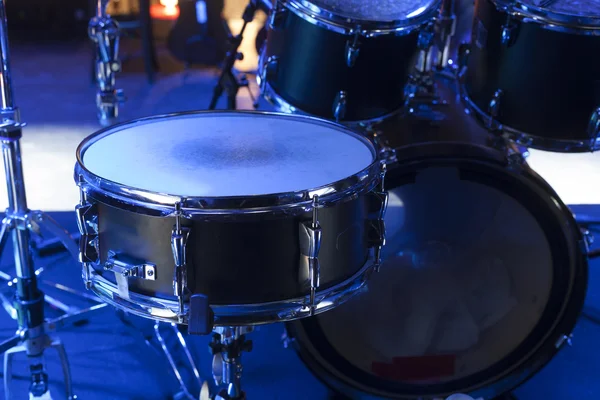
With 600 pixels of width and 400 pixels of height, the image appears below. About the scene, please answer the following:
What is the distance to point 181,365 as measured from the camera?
1.79 metres

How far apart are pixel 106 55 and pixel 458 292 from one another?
1.07 metres

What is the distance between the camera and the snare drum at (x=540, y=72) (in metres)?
1.50

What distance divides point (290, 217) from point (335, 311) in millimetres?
734

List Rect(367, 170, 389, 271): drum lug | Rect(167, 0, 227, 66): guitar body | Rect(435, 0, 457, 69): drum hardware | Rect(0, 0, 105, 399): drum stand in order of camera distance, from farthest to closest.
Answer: Rect(167, 0, 227, 66): guitar body
Rect(435, 0, 457, 69): drum hardware
Rect(0, 0, 105, 399): drum stand
Rect(367, 170, 389, 271): drum lug

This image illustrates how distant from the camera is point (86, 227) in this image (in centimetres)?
106

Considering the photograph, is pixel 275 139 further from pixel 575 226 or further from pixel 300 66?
pixel 575 226

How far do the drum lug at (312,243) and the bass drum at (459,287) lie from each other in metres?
0.62

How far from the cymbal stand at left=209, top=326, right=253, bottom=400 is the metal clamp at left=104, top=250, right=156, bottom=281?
206 millimetres

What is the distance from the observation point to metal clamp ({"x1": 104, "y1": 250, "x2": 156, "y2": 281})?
1013 mm

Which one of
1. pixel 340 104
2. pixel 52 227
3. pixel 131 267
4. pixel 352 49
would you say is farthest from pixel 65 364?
pixel 352 49

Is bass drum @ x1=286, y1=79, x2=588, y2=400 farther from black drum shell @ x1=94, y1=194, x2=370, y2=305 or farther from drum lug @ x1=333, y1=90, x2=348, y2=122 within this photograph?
black drum shell @ x1=94, y1=194, x2=370, y2=305

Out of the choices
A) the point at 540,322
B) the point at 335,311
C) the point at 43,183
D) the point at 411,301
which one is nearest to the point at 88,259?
the point at 335,311

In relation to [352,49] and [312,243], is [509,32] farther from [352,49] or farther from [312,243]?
[312,243]

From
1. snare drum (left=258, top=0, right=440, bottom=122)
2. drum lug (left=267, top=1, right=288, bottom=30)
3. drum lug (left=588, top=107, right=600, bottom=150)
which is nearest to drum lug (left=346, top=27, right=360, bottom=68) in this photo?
snare drum (left=258, top=0, right=440, bottom=122)
